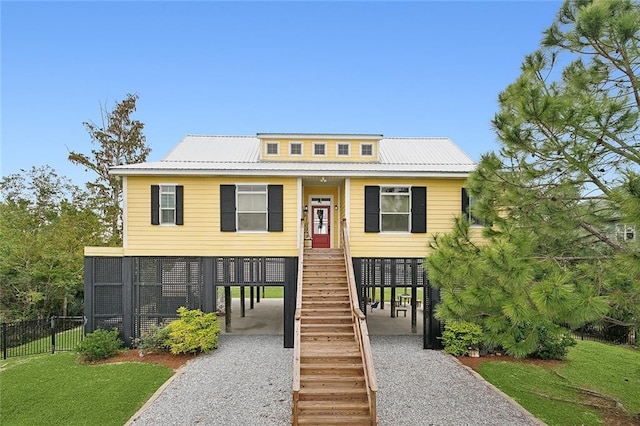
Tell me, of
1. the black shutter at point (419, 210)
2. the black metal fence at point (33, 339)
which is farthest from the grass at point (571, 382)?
the black metal fence at point (33, 339)

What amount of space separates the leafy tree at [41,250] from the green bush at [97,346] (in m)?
10.3

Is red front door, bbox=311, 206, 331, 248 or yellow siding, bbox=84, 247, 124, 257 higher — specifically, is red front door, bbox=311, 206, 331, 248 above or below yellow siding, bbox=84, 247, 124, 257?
above

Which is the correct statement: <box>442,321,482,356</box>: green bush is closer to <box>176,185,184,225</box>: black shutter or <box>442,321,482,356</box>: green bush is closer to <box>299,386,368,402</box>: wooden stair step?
<box>299,386,368,402</box>: wooden stair step

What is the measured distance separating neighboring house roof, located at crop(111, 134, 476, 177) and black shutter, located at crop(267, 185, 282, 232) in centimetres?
59

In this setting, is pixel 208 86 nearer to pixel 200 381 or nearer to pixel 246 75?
pixel 246 75

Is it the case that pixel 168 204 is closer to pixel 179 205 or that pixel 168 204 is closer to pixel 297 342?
pixel 179 205

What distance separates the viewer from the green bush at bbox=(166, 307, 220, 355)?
10.3m

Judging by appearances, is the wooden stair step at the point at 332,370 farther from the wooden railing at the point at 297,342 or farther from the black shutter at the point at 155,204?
the black shutter at the point at 155,204

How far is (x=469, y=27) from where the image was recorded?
49.7 feet

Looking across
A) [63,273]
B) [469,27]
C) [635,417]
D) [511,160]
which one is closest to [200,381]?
[511,160]

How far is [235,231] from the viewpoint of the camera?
37.4 feet

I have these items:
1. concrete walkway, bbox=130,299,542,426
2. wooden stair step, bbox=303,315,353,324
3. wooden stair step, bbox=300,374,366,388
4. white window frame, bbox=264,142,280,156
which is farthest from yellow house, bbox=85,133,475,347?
wooden stair step, bbox=300,374,366,388

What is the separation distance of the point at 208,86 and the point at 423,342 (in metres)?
20.4

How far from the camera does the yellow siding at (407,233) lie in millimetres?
11547
